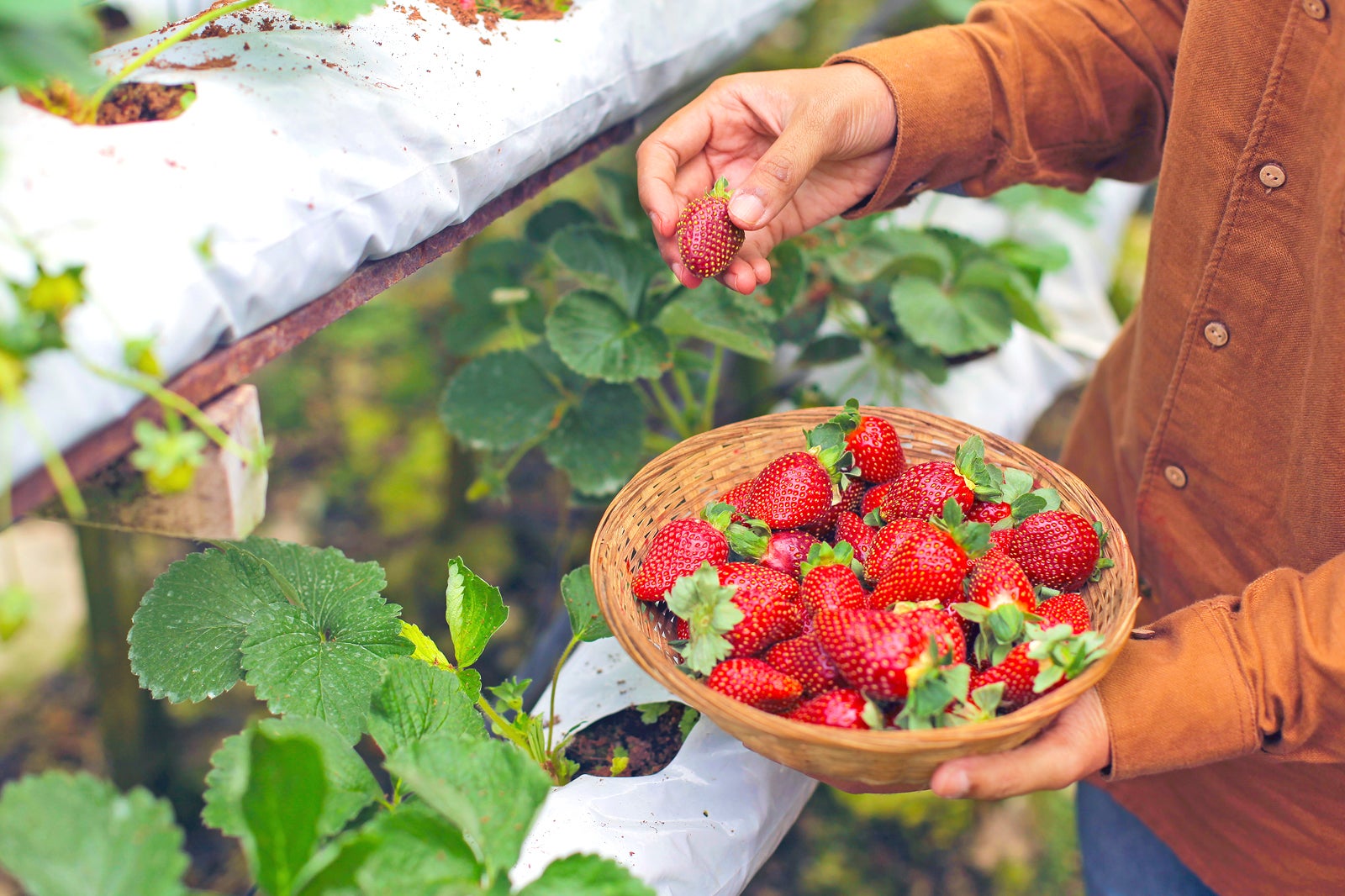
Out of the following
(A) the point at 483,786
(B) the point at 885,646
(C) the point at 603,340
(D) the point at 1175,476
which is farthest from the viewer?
(C) the point at 603,340

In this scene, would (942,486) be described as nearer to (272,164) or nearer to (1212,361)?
(1212,361)

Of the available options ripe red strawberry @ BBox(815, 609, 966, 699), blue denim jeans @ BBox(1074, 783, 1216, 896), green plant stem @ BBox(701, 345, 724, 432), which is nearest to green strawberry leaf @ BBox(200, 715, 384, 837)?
ripe red strawberry @ BBox(815, 609, 966, 699)

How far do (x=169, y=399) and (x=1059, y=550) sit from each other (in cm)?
83

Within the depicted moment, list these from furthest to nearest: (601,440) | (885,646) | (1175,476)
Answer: (601,440)
(1175,476)
(885,646)

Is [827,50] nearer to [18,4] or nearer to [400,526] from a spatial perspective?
[400,526]

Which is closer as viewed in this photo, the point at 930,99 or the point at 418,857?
the point at 418,857

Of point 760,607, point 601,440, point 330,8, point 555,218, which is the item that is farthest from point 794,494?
point 555,218

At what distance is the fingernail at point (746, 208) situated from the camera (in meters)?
1.02

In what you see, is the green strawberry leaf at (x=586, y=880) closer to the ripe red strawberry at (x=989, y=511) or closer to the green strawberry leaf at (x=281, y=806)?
the green strawberry leaf at (x=281, y=806)

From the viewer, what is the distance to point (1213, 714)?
86cm

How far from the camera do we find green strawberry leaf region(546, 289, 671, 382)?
52.7 inches

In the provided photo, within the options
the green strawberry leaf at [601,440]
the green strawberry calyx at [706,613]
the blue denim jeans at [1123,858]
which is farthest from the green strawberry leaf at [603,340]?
the blue denim jeans at [1123,858]

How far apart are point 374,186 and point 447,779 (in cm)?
51

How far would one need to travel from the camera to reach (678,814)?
100 centimetres
